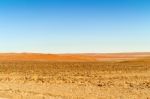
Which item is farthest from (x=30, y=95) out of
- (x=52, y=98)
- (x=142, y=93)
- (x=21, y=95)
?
(x=142, y=93)

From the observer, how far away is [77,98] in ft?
47.7

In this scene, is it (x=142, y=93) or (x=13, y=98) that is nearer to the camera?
(x=13, y=98)

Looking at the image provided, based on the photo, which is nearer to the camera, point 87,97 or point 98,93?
point 87,97

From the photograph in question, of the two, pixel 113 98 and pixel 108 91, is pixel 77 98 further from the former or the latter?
pixel 108 91

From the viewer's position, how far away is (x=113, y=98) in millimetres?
14688

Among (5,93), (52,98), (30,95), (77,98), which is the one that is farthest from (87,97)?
(5,93)

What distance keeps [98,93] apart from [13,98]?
14.7ft

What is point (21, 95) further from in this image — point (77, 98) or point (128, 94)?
point (128, 94)

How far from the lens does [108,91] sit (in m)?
17.1

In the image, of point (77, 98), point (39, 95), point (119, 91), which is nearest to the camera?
point (77, 98)

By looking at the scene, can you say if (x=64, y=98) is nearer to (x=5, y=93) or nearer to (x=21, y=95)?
(x=21, y=95)

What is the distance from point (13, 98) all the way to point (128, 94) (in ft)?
19.0

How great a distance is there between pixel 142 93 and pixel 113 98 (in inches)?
86.0

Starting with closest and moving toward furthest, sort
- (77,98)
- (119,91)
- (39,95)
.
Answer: (77,98) < (39,95) < (119,91)
